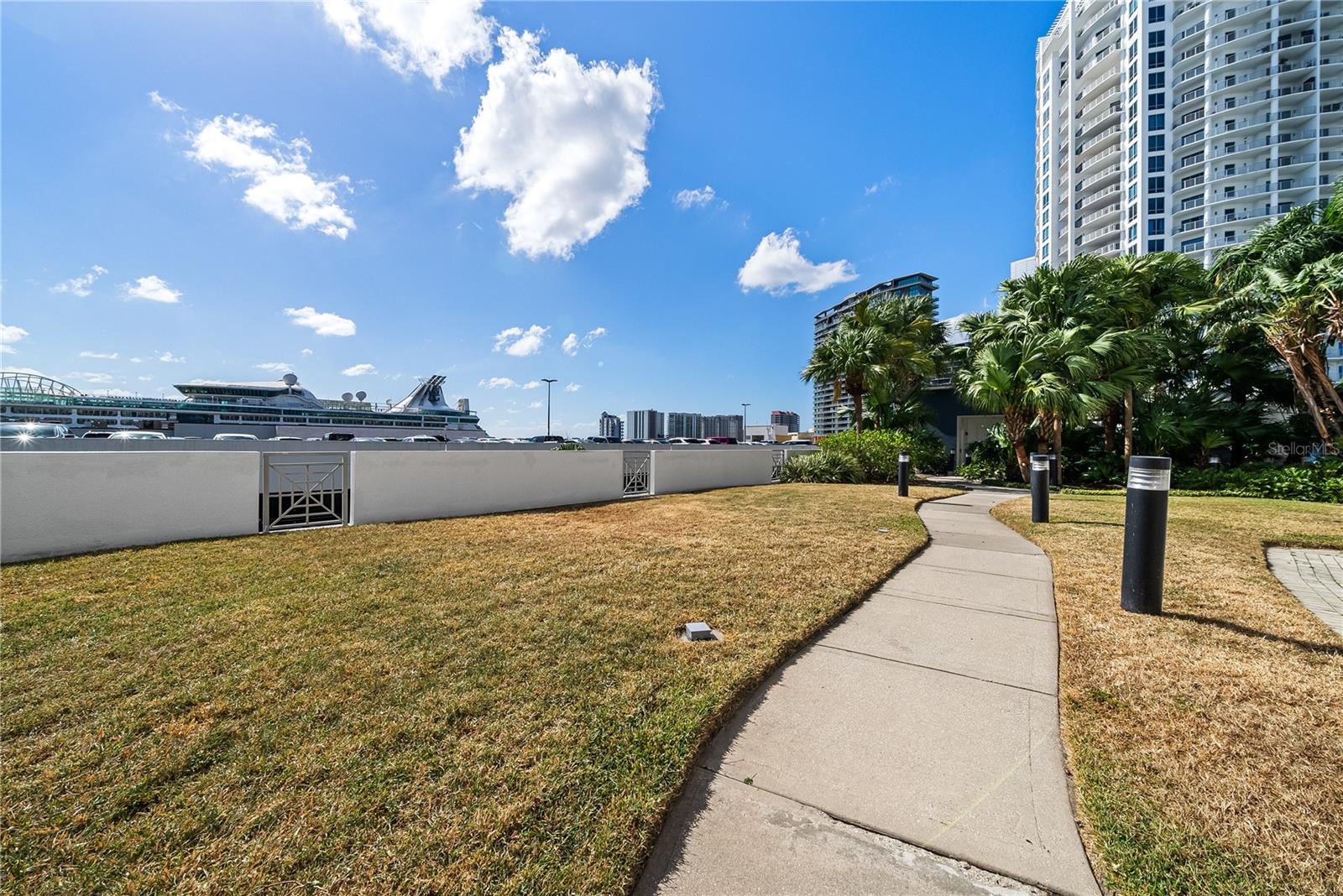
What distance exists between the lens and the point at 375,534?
6.59 metres

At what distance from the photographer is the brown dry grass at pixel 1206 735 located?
1.55m

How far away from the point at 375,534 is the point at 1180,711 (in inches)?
305

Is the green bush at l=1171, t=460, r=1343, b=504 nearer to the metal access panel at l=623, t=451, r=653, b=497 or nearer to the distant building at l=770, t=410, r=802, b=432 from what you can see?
the metal access panel at l=623, t=451, r=653, b=497

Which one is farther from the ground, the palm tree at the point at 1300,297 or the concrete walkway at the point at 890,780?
the palm tree at the point at 1300,297

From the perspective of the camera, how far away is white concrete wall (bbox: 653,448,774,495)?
12.1m

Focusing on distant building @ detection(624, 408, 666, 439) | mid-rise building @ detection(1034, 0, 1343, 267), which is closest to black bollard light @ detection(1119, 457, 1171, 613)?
mid-rise building @ detection(1034, 0, 1343, 267)

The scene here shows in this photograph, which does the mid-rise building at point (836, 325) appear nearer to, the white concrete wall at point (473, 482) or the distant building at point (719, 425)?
the white concrete wall at point (473, 482)

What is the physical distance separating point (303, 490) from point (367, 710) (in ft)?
21.2

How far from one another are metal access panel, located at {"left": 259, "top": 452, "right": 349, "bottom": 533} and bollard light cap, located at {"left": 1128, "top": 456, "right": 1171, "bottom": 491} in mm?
9283

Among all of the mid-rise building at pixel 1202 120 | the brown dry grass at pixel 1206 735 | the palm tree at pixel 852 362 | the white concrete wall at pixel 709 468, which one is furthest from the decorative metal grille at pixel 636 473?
the mid-rise building at pixel 1202 120

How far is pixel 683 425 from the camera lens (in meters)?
86.1

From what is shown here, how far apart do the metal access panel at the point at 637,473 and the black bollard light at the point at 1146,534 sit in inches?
356

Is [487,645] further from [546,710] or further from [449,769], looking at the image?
[449,769]

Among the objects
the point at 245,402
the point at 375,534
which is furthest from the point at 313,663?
the point at 245,402
